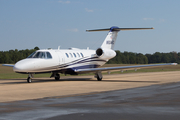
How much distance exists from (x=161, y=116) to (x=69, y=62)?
1639 cm

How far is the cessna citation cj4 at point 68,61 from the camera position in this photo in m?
19.7

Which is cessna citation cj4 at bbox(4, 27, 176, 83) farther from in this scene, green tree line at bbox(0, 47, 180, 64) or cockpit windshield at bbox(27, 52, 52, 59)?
green tree line at bbox(0, 47, 180, 64)

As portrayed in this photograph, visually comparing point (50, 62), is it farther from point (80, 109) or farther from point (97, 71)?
point (80, 109)

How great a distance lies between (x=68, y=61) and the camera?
904 inches

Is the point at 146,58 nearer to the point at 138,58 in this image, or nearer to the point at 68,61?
the point at 138,58

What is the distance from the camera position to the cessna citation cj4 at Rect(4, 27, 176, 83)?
64.7 feet

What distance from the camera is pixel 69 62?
23016 millimetres

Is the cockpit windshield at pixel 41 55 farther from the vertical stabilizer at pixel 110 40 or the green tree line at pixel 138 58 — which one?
the green tree line at pixel 138 58

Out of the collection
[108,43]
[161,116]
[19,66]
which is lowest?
[161,116]

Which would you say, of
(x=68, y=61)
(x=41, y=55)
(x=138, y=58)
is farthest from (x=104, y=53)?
(x=138, y=58)

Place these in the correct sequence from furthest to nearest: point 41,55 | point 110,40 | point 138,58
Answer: point 138,58
point 110,40
point 41,55

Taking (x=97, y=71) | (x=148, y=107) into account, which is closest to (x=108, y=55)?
(x=97, y=71)

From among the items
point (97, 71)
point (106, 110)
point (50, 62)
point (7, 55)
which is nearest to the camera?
point (106, 110)

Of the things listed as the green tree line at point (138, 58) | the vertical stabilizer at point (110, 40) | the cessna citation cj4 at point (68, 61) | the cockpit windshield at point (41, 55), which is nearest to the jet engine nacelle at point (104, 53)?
the cessna citation cj4 at point (68, 61)
